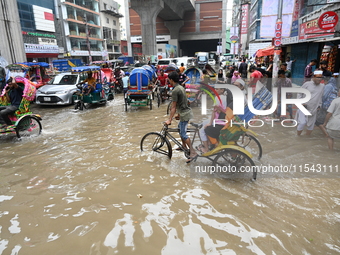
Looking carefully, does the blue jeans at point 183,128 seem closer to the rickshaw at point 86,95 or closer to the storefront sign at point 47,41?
the rickshaw at point 86,95

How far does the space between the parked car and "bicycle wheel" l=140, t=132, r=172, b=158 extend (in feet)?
25.5

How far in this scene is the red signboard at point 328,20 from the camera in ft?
30.1

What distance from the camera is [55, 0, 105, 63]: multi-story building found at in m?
39.8

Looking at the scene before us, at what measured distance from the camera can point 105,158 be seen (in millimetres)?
5434

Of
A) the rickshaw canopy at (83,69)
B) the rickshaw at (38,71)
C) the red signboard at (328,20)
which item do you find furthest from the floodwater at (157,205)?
the rickshaw at (38,71)

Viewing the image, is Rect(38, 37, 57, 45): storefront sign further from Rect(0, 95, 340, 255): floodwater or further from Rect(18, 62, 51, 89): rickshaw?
Rect(0, 95, 340, 255): floodwater

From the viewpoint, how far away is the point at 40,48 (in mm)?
31797

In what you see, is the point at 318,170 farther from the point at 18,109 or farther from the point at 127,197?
the point at 18,109

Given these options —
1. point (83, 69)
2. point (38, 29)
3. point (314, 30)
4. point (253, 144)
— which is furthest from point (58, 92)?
point (38, 29)

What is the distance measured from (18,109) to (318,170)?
7831 mm

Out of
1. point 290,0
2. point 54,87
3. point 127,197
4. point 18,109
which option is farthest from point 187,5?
point 127,197

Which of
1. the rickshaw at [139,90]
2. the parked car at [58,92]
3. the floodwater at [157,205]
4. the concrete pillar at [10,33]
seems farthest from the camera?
the concrete pillar at [10,33]

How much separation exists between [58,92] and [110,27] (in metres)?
52.7

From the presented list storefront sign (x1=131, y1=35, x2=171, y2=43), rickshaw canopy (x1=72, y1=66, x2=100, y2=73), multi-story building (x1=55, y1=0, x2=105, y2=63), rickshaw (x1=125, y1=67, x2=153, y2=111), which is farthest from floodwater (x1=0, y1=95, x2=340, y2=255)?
storefront sign (x1=131, y1=35, x2=171, y2=43)
